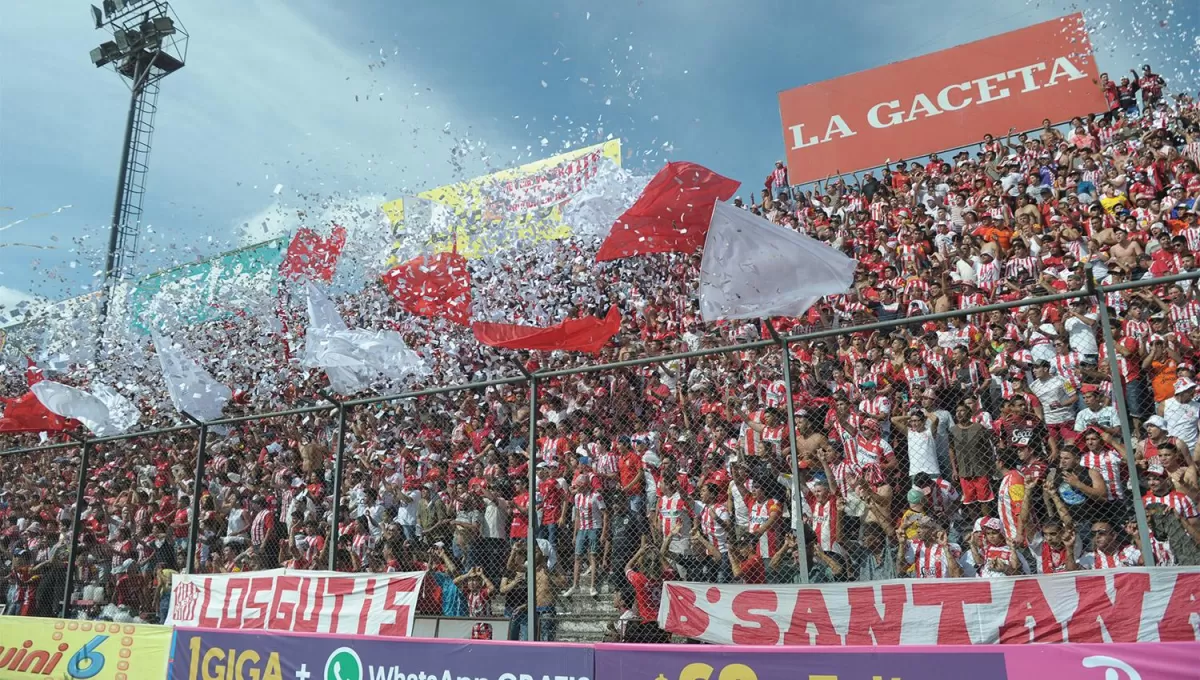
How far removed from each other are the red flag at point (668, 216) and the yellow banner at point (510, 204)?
8615 millimetres

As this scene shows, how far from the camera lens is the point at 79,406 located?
10.8 m

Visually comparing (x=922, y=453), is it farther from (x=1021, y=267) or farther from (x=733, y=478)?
(x=1021, y=267)

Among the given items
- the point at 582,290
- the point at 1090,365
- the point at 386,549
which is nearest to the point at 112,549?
the point at 386,549

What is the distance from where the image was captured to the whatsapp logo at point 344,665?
6.94 metres

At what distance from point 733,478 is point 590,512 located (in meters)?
1.40

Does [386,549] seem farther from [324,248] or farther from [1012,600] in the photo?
[324,248]

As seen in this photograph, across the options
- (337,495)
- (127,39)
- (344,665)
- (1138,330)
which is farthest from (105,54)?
(1138,330)

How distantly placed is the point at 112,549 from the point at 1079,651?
1076 cm

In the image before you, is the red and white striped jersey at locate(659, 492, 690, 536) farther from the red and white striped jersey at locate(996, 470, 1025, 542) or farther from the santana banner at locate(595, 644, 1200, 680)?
the red and white striped jersey at locate(996, 470, 1025, 542)

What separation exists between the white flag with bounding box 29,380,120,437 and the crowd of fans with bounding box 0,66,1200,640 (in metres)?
1.32

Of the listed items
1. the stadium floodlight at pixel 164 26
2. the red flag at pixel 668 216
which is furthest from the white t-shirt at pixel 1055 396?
the stadium floodlight at pixel 164 26

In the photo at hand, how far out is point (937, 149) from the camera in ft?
59.2

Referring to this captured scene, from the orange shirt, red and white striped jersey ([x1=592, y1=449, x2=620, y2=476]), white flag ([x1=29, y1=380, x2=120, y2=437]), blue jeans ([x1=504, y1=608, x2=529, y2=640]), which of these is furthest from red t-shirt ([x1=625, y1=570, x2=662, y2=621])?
white flag ([x1=29, y1=380, x2=120, y2=437])

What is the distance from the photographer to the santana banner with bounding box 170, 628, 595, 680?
20.3 ft
